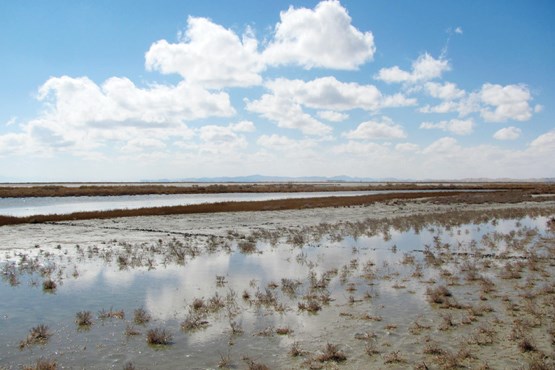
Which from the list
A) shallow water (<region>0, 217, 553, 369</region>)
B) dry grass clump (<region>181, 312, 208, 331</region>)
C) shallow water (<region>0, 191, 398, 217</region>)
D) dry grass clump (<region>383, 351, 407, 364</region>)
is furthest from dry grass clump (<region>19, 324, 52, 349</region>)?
shallow water (<region>0, 191, 398, 217</region>)

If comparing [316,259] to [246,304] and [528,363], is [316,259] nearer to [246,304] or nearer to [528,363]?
[246,304]

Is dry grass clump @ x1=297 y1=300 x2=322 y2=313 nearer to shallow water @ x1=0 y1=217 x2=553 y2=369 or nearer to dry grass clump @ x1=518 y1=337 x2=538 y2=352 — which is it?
shallow water @ x1=0 y1=217 x2=553 y2=369

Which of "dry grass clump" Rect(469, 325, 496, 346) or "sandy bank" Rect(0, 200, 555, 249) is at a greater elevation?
"sandy bank" Rect(0, 200, 555, 249)

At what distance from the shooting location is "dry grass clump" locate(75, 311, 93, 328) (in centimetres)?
1059

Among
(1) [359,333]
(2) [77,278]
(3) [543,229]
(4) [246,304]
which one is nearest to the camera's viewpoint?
(1) [359,333]

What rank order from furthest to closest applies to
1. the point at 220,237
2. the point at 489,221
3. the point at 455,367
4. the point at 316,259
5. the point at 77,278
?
the point at 489,221 < the point at 220,237 < the point at 316,259 < the point at 77,278 < the point at 455,367

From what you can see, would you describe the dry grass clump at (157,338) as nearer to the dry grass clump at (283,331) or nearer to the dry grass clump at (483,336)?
the dry grass clump at (283,331)

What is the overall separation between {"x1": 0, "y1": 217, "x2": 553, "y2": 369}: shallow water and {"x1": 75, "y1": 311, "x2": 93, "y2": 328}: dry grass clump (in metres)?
0.24

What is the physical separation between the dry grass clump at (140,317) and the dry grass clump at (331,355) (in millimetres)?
4753

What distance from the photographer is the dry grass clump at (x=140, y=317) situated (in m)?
10.8

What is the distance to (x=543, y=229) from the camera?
29.2m

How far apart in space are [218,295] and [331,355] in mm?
5326

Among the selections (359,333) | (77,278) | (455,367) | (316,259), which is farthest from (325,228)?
(455,367)

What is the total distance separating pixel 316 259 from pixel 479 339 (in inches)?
409
